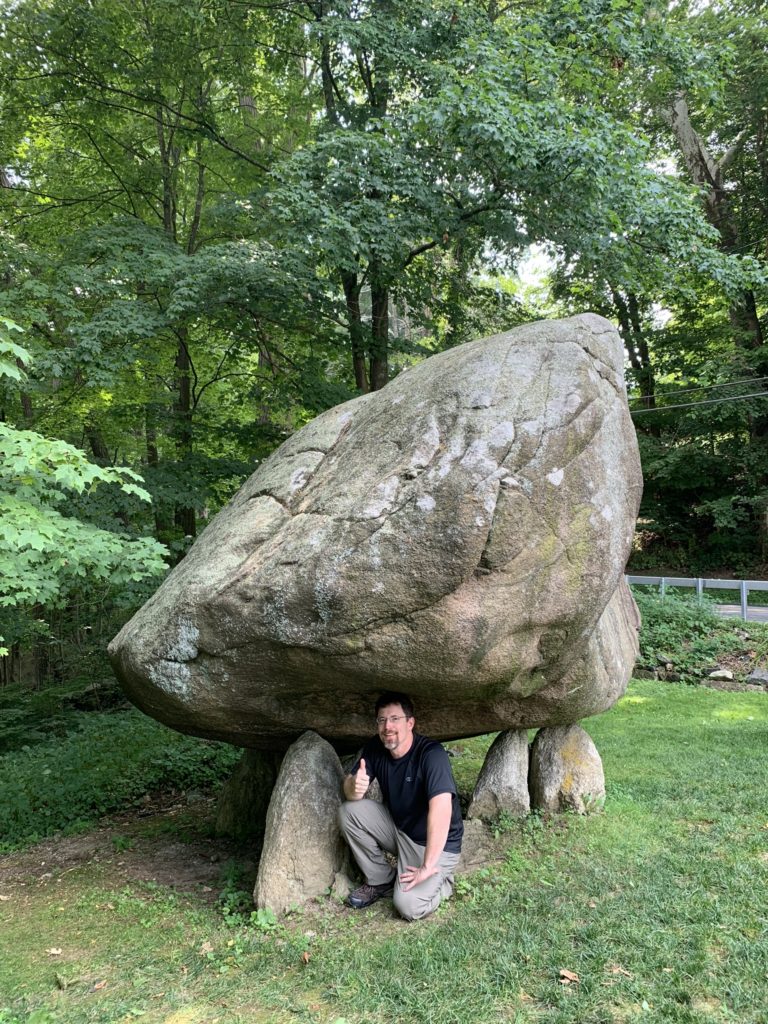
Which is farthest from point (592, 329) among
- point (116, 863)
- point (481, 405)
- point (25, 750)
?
point (25, 750)

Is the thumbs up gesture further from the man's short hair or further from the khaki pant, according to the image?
the man's short hair

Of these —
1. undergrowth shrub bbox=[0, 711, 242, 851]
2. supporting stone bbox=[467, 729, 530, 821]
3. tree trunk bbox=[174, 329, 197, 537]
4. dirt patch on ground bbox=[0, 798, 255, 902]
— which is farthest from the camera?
tree trunk bbox=[174, 329, 197, 537]

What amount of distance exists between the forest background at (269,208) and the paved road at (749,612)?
6.12m

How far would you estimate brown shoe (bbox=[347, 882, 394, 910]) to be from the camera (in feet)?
14.0

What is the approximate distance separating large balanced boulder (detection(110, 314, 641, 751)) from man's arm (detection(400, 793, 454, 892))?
63cm

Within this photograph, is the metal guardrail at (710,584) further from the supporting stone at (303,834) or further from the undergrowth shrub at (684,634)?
the supporting stone at (303,834)

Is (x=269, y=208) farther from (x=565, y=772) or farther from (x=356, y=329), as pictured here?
(x=565, y=772)

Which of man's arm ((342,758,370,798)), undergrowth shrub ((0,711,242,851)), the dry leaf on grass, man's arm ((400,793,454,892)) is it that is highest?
man's arm ((342,758,370,798))

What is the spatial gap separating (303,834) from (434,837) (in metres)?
0.94

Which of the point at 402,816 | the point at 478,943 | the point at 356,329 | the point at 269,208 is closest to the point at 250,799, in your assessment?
the point at 402,816

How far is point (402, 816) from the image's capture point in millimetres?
4320

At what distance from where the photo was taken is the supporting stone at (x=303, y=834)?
171 inches

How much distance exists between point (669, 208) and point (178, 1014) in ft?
31.7

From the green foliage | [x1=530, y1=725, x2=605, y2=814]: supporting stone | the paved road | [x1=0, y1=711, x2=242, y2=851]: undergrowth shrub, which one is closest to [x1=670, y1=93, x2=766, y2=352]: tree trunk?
the paved road
